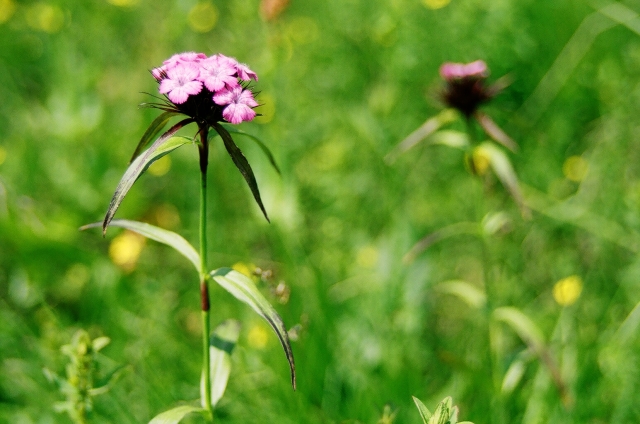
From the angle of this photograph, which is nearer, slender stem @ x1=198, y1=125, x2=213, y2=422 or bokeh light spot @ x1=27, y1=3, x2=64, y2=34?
slender stem @ x1=198, y1=125, x2=213, y2=422

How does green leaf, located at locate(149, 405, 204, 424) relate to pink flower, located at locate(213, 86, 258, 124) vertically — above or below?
below

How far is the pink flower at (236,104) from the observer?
42.7 inches

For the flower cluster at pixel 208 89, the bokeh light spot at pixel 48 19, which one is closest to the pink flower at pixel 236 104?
the flower cluster at pixel 208 89

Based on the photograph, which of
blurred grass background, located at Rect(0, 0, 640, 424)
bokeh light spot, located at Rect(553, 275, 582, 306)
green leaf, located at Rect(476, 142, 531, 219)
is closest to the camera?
green leaf, located at Rect(476, 142, 531, 219)

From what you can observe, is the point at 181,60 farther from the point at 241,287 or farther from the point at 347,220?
the point at 347,220

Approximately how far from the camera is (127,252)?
244 cm

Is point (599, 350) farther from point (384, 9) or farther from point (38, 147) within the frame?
point (38, 147)

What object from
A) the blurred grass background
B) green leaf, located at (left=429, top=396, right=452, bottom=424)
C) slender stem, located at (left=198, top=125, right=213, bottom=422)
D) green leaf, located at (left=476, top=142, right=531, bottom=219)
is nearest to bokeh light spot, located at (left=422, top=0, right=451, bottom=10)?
the blurred grass background

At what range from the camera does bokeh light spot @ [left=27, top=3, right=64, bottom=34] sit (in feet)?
12.1

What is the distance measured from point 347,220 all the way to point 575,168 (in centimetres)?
115

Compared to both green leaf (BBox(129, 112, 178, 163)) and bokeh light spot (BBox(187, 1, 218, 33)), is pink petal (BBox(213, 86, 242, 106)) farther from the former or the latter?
bokeh light spot (BBox(187, 1, 218, 33))

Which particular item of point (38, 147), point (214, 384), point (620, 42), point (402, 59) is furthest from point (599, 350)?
point (38, 147)

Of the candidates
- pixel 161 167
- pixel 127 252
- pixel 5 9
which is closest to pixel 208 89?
pixel 127 252

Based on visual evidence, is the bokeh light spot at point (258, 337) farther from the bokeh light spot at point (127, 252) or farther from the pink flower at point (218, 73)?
the pink flower at point (218, 73)
